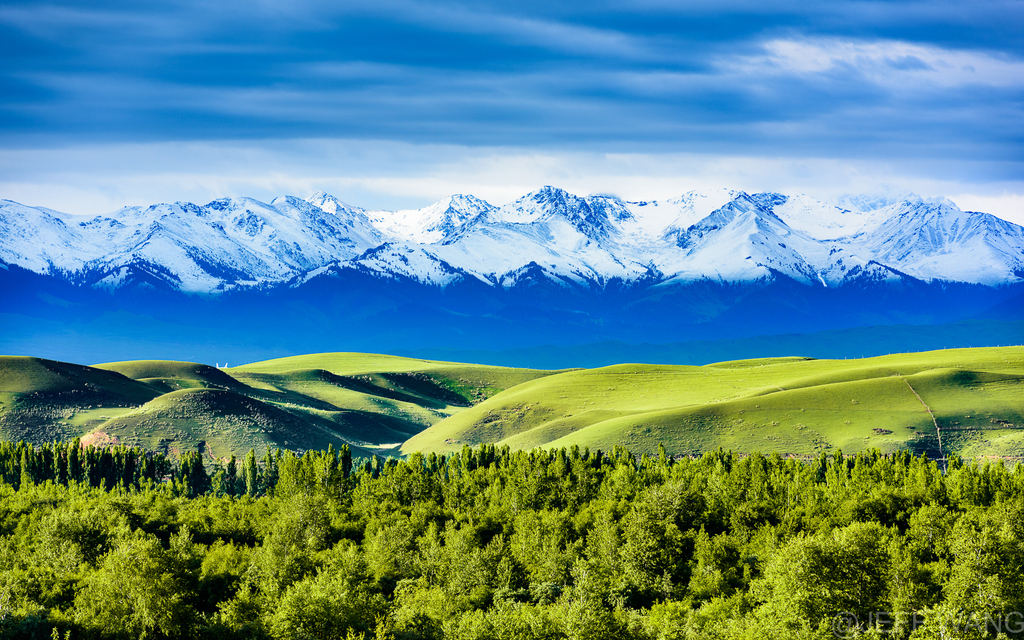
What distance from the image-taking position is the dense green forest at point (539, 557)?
7125cm

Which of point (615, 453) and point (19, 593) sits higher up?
point (615, 453)

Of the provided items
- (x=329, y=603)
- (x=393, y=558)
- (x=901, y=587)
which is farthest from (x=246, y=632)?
(x=901, y=587)

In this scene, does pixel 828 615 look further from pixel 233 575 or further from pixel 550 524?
pixel 233 575

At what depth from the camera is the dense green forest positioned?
71250 millimetres

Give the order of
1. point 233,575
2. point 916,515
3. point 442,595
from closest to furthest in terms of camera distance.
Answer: point 442,595 < point 233,575 < point 916,515

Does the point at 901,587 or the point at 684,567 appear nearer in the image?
the point at 901,587

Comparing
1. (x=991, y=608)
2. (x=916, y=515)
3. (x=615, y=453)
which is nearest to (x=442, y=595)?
(x=991, y=608)

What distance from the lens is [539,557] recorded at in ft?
329

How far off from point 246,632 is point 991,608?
6364cm

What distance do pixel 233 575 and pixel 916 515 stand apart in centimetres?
8063

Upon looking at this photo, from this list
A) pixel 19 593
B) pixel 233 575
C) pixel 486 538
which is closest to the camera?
pixel 19 593

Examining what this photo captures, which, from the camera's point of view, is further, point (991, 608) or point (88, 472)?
point (88, 472)

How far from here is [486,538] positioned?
11906cm

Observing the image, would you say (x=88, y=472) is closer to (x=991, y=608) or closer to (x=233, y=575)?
(x=233, y=575)
